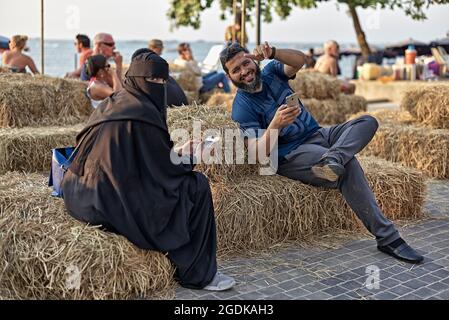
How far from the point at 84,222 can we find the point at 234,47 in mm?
1651

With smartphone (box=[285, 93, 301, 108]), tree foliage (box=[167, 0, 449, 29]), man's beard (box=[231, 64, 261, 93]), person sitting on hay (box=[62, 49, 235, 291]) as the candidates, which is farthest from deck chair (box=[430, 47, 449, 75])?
person sitting on hay (box=[62, 49, 235, 291])

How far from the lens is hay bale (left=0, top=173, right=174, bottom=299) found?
3.19 m

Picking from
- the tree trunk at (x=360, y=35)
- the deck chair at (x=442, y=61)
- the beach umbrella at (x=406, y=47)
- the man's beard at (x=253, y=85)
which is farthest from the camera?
the beach umbrella at (x=406, y=47)

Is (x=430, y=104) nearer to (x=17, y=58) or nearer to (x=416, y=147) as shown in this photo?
(x=416, y=147)

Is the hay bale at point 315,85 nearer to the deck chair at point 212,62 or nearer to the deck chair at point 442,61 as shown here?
the deck chair at point 212,62

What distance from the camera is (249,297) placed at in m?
3.36

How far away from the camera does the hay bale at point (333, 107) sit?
A: 33.2 feet

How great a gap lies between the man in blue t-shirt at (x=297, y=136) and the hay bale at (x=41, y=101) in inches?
135

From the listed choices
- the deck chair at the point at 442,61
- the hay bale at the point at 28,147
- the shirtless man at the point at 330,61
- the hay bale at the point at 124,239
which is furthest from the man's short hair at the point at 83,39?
the deck chair at the point at 442,61

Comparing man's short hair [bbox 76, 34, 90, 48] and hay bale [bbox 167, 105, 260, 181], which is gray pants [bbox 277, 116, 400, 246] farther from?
man's short hair [bbox 76, 34, 90, 48]

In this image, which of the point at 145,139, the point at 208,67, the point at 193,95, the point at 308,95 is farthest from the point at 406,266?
the point at 208,67

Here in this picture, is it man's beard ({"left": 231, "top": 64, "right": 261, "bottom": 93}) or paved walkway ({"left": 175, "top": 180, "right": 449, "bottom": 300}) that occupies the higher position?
man's beard ({"left": 231, "top": 64, "right": 261, "bottom": 93})

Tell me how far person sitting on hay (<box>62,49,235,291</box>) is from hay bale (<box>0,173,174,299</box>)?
8cm

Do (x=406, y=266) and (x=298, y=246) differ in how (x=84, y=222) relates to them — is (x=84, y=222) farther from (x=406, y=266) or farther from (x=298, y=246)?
(x=406, y=266)
